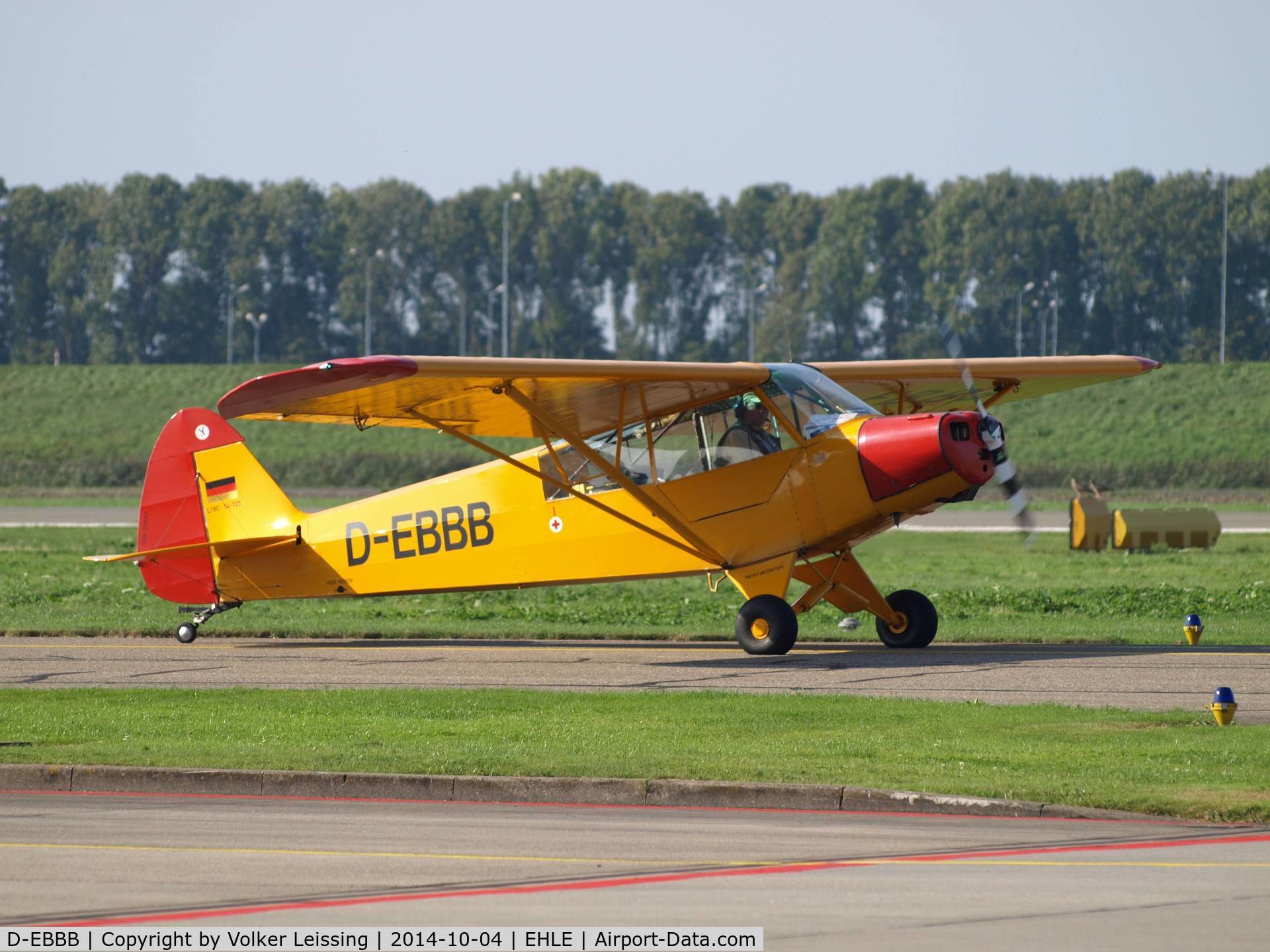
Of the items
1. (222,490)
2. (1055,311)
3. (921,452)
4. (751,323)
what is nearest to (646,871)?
(921,452)

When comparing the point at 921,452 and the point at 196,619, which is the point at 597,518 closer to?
the point at 921,452

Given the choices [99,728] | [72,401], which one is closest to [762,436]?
[99,728]

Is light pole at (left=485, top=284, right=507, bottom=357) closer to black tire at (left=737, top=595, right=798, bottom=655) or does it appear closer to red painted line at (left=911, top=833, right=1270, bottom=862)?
black tire at (left=737, top=595, right=798, bottom=655)

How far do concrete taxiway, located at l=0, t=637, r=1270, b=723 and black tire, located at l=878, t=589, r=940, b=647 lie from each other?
171mm

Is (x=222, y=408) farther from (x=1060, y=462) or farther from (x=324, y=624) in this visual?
(x=1060, y=462)

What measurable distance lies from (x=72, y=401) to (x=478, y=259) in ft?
140

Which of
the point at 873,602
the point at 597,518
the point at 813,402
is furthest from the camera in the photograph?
the point at 597,518

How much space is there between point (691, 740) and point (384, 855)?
3.64m

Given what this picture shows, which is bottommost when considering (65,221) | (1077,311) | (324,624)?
(324,624)

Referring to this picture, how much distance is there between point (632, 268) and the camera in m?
122

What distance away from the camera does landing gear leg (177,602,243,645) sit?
1912 centimetres

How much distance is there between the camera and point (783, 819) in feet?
29.3

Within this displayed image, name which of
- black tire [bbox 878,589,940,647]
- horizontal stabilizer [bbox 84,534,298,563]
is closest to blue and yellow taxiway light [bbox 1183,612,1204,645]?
black tire [bbox 878,589,940,647]

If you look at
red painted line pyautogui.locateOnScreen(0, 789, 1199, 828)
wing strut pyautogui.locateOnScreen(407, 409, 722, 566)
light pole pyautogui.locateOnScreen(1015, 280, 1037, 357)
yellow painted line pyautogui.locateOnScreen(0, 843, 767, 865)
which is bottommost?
red painted line pyautogui.locateOnScreen(0, 789, 1199, 828)
